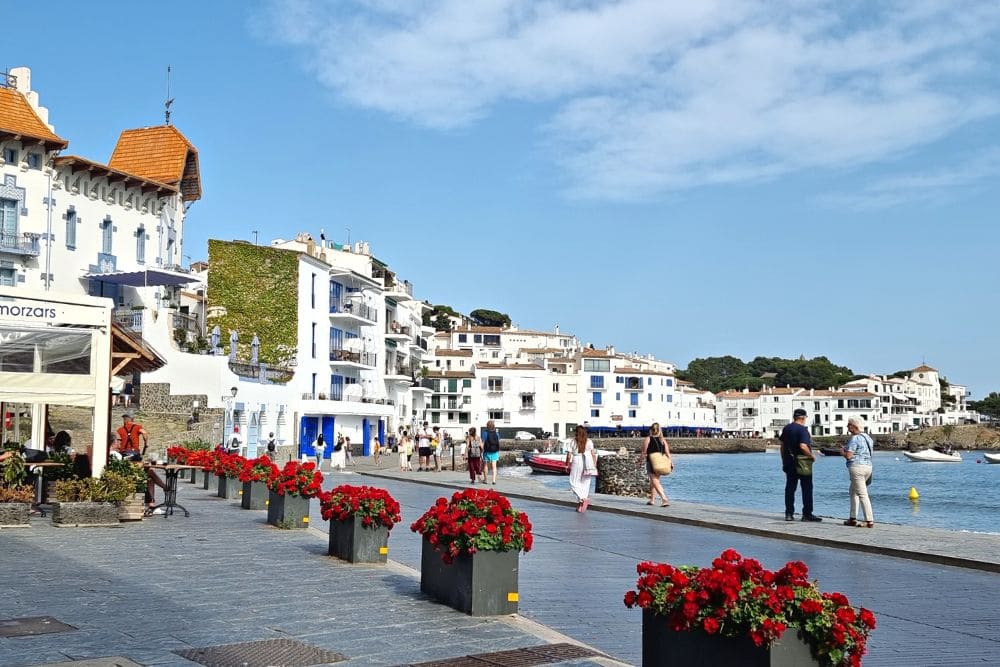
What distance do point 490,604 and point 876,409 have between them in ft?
626

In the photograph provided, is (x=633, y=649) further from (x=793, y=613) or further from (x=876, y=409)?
(x=876, y=409)

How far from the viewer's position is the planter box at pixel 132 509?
17031 mm

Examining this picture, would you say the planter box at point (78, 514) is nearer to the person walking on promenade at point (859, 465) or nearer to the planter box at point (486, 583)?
the planter box at point (486, 583)

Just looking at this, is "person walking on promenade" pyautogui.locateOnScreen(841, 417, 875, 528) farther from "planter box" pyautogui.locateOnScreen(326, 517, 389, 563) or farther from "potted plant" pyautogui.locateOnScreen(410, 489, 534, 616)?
"potted plant" pyautogui.locateOnScreen(410, 489, 534, 616)

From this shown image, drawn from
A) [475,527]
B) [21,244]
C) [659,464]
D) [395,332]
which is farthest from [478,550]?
[395,332]

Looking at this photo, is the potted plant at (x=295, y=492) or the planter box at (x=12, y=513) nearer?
the planter box at (x=12, y=513)

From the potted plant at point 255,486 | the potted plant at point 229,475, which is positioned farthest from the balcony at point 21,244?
the potted plant at point 255,486

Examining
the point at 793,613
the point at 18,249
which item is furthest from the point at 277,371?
the point at 793,613

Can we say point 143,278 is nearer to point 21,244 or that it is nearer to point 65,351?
point 21,244

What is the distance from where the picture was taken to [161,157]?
206ft

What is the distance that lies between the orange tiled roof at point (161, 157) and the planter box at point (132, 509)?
46.9m

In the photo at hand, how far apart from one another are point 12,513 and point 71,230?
1583 inches

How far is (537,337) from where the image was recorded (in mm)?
174625

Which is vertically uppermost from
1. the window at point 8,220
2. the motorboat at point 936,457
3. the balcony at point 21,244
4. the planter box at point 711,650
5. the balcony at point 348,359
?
the window at point 8,220
